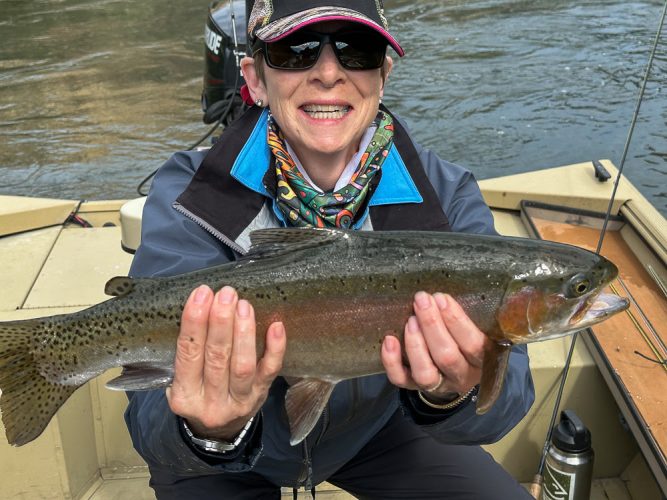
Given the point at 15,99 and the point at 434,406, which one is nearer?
the point at 434,406

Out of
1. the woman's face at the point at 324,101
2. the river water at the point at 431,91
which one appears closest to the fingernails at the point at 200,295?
the woman's face at the point at 324,101

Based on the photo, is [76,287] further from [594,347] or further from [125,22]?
[125,22]

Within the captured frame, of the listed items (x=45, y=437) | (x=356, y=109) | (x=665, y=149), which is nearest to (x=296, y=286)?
(x=356, y=109)

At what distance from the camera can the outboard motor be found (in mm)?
5309

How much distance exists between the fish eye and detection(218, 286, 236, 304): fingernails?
1.04m

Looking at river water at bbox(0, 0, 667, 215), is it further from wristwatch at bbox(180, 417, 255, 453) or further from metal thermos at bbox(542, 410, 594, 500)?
wristwatch at bbox(180, 417, 255, 453)

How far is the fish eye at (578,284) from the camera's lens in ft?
6.91

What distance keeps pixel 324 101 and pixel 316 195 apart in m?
0.36

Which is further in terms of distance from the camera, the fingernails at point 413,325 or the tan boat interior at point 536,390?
the tan boat interior at point 536,390

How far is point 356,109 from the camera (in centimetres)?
263

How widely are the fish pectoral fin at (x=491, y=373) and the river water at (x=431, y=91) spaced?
7599 mm

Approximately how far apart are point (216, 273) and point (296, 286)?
256mm

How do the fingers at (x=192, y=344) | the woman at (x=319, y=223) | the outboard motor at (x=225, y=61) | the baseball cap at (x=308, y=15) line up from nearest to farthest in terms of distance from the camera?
the fingers at (x=192, y=344) < the woman at (x=319, y=223) < the baseball cap at (x=308, y=15) < the outboard motor at (x=225, y=61)

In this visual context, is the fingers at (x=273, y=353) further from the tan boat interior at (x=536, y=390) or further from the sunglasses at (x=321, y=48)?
the tan boat interior at (x=536, y=390)
